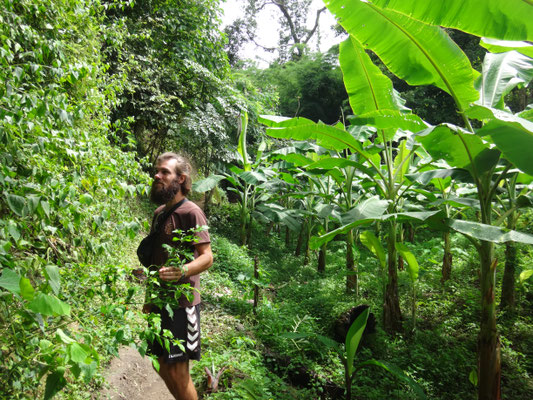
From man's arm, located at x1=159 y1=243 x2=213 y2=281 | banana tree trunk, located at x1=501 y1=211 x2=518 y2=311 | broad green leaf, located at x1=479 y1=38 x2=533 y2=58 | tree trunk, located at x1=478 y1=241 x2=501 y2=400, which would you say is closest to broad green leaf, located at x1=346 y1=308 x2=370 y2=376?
tree trunk, located at x1=478 y1=241 x2=501 y2=400

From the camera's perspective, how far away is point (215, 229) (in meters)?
7.68

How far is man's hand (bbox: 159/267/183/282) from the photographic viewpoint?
4.52ft

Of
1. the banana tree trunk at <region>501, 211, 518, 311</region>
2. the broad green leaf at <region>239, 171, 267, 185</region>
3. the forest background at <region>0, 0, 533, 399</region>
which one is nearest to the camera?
the forest background at <region>0, 0, 533, 399</region>

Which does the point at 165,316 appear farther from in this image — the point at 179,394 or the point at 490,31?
the point at 490,31

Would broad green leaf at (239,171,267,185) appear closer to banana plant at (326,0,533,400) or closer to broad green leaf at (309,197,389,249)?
broad green leaf at (309,197,389,249)

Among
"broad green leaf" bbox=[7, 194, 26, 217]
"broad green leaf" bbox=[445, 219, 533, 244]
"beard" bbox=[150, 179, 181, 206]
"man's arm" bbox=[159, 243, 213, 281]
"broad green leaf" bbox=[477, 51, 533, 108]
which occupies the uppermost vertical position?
"broad green leaf" bbox=[477, 51, 533, 108]

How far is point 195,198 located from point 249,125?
3142 millimetres

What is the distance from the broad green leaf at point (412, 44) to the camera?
7.21ft

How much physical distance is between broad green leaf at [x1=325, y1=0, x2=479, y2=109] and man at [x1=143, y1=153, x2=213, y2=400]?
5.51 feet

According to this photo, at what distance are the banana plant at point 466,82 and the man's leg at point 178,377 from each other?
1.93m

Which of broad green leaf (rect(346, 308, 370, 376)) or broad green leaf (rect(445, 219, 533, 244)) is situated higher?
broad green leaf (rect(445, 219, 533, 244))

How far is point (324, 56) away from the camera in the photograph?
12695mm

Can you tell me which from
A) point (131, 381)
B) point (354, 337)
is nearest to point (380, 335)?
point (354, 337)

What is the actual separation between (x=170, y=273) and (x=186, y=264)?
277mm
